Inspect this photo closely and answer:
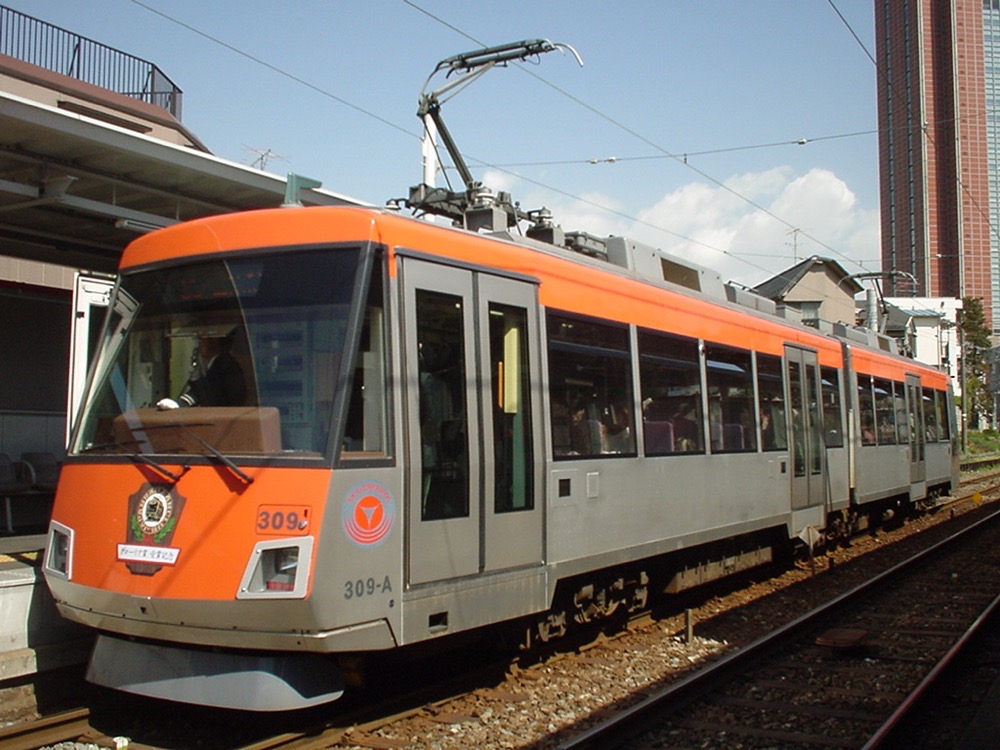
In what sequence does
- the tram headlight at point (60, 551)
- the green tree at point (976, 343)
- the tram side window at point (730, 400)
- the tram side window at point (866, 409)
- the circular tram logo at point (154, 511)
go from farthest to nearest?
the green tree at point (976, 343), the tram side window at point (866, 409), the tram side window at point (730, 400), the tram headlight at point (60, 551), the circular tram logo at point (154, 511)

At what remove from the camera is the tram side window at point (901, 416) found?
663 inches

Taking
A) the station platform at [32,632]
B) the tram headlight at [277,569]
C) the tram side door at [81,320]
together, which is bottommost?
the station platform at [32,632]

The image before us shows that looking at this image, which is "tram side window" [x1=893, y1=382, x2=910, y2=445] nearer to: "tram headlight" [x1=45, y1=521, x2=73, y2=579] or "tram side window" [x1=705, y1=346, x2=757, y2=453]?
"tram side window" [x1=705, y1=346, x2=757, y2=453]

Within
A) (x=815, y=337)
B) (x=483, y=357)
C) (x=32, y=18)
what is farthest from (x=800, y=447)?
(x=32, y=18)

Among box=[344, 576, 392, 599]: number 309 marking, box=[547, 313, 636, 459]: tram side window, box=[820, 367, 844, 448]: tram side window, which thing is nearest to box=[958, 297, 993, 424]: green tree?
box=[820, 367, 844, 448]: tram side window

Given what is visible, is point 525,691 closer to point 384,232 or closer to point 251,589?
point 251,589

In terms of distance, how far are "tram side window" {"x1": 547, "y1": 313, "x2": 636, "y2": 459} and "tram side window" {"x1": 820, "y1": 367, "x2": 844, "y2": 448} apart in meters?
5.61

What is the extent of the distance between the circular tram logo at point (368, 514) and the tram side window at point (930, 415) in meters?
15.4

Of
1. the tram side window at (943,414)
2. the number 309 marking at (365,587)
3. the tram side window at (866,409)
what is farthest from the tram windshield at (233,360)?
the tram side window at (943,414)

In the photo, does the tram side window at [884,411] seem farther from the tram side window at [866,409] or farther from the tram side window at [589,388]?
the tram side window at [589,388]

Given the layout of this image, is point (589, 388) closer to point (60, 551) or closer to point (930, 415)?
point (60, 551)

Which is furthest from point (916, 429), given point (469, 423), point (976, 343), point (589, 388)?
point (976, 343)

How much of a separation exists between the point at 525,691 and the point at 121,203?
271 inches

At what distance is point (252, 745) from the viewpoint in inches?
221
